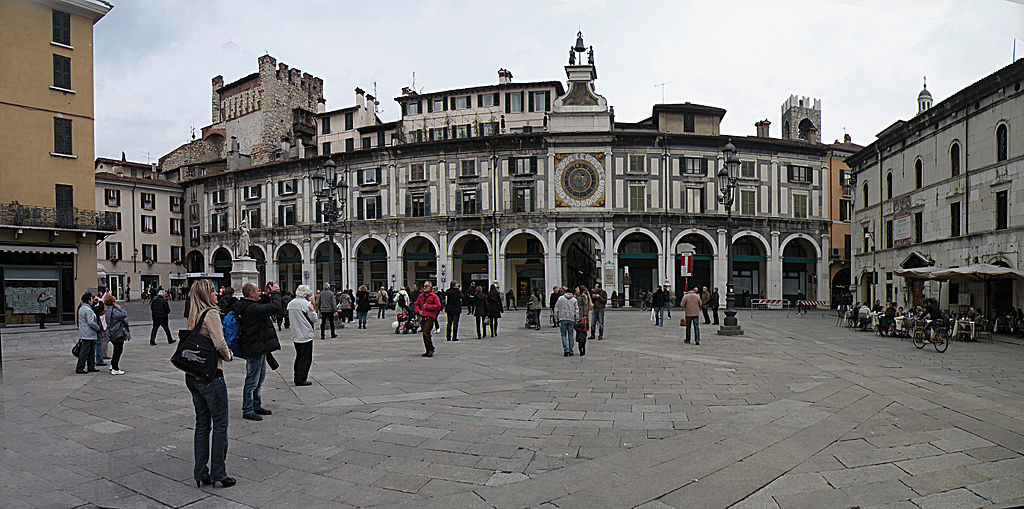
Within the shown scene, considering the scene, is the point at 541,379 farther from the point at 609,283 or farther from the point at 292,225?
the point at 292,225

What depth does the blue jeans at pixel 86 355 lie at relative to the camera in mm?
11625

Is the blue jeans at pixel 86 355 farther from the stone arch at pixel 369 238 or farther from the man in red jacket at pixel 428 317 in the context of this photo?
the stone arch at pixel 369 238

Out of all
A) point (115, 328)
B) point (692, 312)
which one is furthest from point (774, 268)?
point (115, 328)

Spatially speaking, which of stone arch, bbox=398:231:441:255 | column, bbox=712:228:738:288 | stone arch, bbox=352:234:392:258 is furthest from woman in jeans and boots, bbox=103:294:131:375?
column, bbox=712:228:738:288

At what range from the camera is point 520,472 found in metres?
5.57

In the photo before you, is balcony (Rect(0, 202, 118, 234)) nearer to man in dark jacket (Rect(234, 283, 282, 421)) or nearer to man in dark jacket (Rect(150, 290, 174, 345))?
man in dark jacket (Rect(234, 283, 282, 421))

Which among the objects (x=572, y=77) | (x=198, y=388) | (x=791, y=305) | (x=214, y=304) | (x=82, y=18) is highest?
(x=572, y=77)

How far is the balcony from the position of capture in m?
4.08

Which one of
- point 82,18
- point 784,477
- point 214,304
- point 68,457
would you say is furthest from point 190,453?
point 784,477

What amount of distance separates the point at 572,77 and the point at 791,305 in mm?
23575

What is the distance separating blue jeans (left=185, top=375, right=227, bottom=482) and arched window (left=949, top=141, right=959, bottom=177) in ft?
97.7

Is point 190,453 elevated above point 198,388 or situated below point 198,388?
below

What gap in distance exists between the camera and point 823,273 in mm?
46938

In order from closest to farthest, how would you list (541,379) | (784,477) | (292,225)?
(784,477), (541,379), (292,225)
